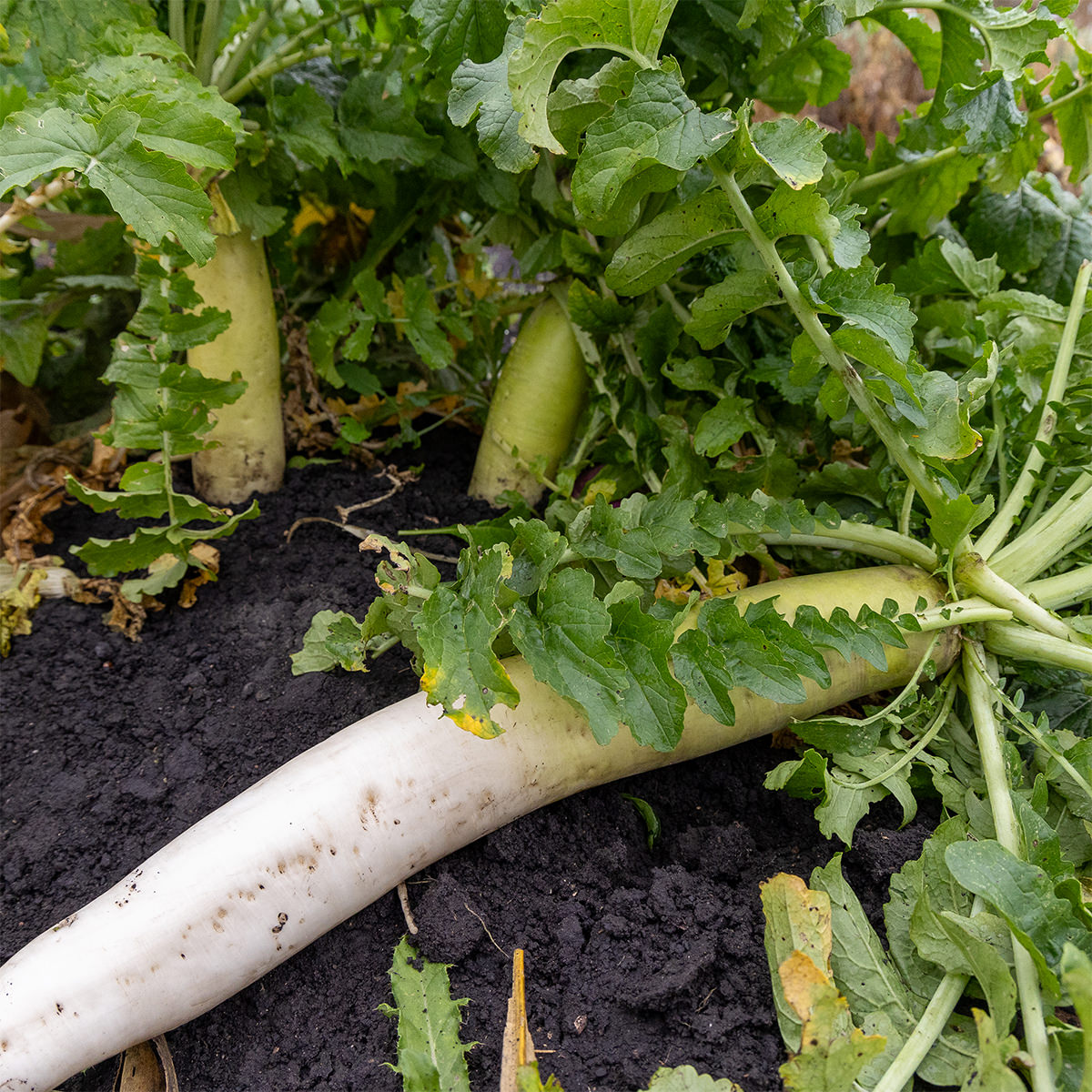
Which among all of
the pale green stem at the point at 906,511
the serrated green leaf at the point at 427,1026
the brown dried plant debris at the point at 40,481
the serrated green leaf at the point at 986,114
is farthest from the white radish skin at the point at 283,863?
A: the serrated green leaf at the point at 986,114

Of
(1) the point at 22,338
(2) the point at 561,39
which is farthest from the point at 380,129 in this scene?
(1) the point at 22,338

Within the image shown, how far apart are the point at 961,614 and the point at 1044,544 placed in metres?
0.20

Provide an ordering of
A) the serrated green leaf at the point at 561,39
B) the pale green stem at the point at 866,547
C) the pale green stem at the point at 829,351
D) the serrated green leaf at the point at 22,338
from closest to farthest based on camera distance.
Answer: the serrated green leaf at the point at 561,39
the pale green stem at the point at 829,351
the pale green stem at the point at 866,547
the serrated green leaf at the point at 22,338

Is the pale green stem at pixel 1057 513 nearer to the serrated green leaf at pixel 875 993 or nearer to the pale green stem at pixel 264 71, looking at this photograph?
the serrated green leaf at pixel 875 993

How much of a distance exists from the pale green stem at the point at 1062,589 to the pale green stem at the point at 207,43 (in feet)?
4.76

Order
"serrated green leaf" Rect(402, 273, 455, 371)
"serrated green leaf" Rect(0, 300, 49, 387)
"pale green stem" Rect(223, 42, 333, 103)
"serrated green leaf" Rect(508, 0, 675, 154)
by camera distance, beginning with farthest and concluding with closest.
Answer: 1. "serrated green leaf" Rect(0, 300, 49, 387)
2. "serrated green leaf" Rect(402, 273, 455, 371)
3. "pale green stem" Rect(223, 42, 333, 103)
4. "serrated green leaf" Rect(508, 0, 675, 154)

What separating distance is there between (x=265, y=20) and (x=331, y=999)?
1.40 meters

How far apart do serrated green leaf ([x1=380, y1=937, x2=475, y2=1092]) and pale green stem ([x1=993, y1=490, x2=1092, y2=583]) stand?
91 cm

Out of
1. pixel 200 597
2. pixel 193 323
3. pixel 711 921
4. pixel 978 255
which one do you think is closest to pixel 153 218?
pixel 193 323

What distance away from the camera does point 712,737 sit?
3.71 feet

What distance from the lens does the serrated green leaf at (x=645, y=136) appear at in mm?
887

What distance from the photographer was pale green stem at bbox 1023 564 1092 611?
3.80 feet

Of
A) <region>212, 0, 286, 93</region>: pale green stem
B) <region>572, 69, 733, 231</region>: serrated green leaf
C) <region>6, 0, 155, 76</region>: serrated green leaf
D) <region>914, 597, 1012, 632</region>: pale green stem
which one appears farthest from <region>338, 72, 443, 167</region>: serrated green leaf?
<region>914, 597, 1012, 632</region>: pale green stem

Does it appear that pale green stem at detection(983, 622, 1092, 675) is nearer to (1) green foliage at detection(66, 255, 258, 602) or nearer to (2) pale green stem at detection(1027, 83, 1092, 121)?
(2) pale green stem at detection(1027, 83, 1092, 121)
